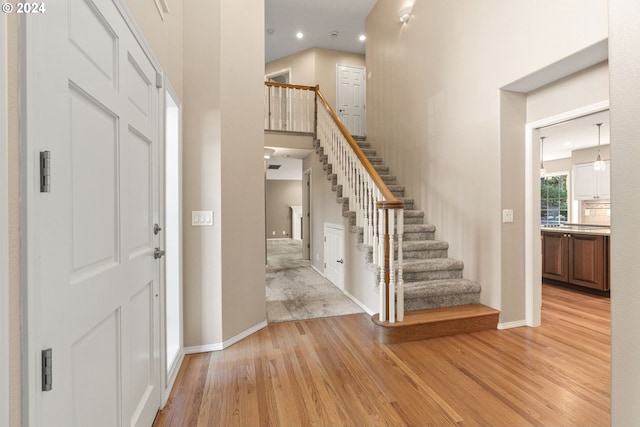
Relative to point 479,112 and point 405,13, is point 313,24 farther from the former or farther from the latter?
point 479,112

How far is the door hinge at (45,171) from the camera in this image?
0.71m

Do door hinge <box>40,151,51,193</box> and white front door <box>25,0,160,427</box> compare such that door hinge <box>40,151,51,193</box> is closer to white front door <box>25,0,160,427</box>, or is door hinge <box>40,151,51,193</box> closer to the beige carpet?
white front door <box>25,0,160,427</box>

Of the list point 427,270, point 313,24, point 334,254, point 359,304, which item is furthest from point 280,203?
point 427,270

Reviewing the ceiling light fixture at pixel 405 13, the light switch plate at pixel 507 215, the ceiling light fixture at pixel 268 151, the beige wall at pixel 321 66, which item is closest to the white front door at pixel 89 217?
the light switch plate at pixel 507 215

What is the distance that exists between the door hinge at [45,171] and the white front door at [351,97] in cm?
678

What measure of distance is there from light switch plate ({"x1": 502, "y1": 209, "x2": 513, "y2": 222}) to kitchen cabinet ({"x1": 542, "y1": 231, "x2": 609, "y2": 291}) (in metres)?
2.07

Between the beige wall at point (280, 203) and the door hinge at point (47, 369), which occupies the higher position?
the beige wall at point (280, 203)

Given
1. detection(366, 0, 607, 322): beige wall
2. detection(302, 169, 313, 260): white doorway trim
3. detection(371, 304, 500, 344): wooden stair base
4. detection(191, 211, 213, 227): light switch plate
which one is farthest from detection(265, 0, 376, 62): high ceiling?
detection(371, 304, 500, 344): wooden stair base

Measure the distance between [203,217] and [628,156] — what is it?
8.43ft

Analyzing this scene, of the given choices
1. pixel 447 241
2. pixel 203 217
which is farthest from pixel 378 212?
pixel 203 217

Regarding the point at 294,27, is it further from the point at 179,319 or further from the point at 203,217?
the point at 179,319

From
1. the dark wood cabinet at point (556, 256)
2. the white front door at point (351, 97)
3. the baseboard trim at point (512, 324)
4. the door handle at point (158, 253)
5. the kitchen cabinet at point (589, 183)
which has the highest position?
the white front door at point (351, 97)

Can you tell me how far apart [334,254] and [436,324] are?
1.96 meters

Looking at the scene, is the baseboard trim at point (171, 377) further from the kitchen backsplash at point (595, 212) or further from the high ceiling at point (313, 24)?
the kitchen backsplash at point (595, 212)
